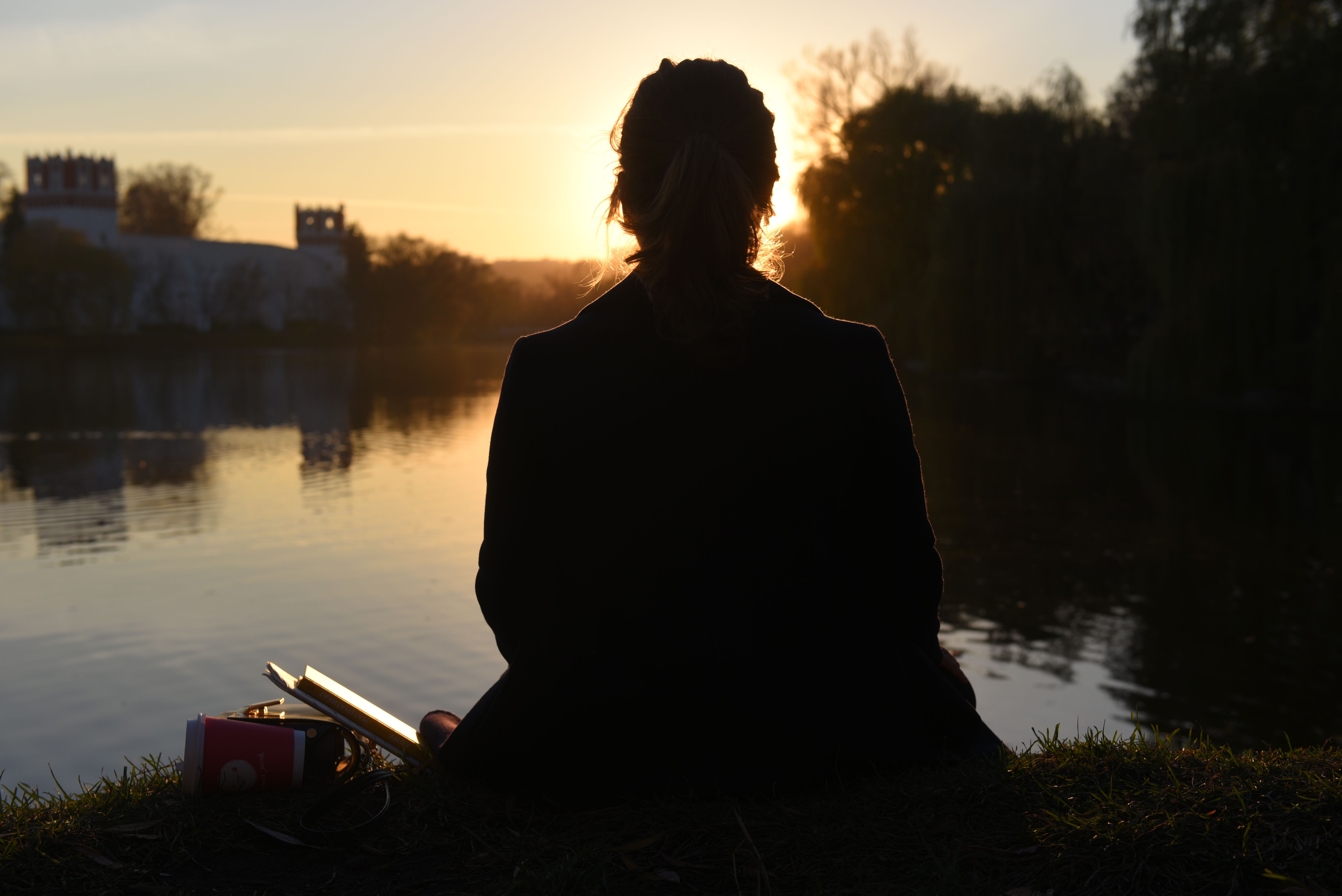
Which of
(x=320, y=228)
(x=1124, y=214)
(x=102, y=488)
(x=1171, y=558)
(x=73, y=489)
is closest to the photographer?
(x=1171, y=558)

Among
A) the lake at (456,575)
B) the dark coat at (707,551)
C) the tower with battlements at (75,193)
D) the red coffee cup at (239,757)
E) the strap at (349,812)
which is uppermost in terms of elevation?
the tower with battlements at (75,193)

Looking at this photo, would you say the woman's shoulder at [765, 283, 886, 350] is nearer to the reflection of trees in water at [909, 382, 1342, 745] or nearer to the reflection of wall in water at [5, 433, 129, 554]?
the reflection of trees in water at [909, 382, 1342, 745]

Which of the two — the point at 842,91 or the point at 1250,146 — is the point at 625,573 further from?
the point at 842,91

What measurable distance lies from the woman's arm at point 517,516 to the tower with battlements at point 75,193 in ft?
294

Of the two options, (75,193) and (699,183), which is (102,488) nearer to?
(699,183)

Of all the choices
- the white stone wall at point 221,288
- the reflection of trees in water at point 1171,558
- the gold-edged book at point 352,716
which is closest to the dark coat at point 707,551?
the gold-edged book at point 352,716

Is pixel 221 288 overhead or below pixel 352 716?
overhead

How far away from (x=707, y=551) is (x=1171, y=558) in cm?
1152

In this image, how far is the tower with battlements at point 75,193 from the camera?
269 feet

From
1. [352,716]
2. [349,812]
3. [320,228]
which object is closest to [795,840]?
[349,812]

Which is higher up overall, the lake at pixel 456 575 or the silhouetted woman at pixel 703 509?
the silhouetted woman at pixel 703 509

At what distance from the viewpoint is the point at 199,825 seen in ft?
7.26

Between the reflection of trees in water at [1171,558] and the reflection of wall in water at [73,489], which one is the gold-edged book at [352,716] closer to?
the reflection of trees in water at [1171,558]

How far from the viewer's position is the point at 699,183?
191 cm
